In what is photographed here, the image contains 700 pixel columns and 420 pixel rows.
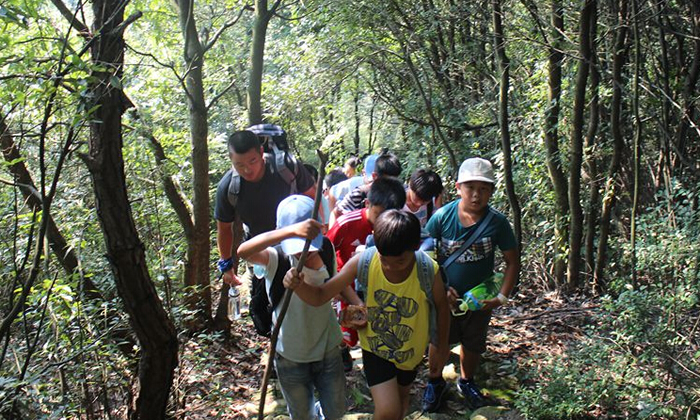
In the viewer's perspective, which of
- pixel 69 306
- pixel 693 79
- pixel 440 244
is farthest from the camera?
pixel 693 79

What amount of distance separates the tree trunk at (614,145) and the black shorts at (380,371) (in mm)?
3715

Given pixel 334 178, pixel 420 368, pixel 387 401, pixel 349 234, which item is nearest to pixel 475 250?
pixel 349 234

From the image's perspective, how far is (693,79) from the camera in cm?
548

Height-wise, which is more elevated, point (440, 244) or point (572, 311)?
point (440, 244)

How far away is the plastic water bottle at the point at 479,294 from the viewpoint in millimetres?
3826

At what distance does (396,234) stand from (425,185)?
1943 millimetres

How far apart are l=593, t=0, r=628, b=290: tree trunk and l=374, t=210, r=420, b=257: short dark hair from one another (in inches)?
136

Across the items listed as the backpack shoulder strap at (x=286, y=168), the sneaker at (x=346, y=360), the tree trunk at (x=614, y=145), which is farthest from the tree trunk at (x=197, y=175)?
the tree trunk at (x=614, y=145)

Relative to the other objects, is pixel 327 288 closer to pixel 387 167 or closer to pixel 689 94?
pixel 387 167

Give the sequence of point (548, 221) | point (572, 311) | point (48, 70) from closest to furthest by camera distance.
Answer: point (48, 70), point (572, 311), point (548, 221)

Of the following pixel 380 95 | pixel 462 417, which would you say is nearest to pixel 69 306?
pixel 462 417

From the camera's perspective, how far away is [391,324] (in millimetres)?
3172

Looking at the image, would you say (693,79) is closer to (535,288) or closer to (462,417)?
(535,288)

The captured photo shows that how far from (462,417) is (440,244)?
1334mm
